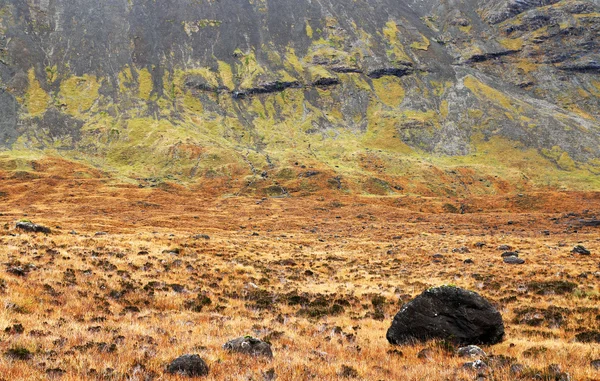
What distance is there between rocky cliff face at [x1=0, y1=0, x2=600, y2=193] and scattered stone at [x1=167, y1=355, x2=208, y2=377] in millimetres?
98789

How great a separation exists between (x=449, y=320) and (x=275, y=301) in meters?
11.2

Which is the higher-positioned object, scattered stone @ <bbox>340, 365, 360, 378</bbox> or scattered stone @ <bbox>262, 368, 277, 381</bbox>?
scattered stone @ <bbox>262, 368, 277, 381</bbox>

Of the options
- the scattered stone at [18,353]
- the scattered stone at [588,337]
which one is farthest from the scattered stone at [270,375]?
the scattered stone at [588,337]

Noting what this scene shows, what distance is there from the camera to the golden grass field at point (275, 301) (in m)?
10.4

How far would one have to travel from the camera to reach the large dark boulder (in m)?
13.5

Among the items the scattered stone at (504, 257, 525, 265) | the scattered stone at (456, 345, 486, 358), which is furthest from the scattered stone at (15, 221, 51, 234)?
the scattered stone at (504, 257, 525, 265)

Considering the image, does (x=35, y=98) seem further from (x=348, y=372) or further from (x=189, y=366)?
(x=348, y=372)

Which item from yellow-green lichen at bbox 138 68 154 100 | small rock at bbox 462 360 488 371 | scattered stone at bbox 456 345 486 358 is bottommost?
scattered stone at bbox 456 345 486 358

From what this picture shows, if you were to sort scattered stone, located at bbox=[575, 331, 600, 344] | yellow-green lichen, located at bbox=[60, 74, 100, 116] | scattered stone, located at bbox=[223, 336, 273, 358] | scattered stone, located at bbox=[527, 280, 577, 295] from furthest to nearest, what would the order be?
yellow-green lichen, located at bbox=[60, 74, 100, 116] < scattered stone, located at bbox=[527, 280, 577, 295] < scattered stone, located at bbox=[575, 331, 600, 344] < scattered stone, located at bbox=[223, 336, 273, 358]

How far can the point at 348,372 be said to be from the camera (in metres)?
10.2

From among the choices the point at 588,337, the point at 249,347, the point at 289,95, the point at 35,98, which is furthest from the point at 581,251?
the point at 35,98

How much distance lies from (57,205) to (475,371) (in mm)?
89434

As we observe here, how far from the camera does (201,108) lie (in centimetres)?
15662

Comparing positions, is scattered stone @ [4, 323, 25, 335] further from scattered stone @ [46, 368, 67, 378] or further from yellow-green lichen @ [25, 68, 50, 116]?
yellow-green lichen @ [25, 68, 50, 116]
